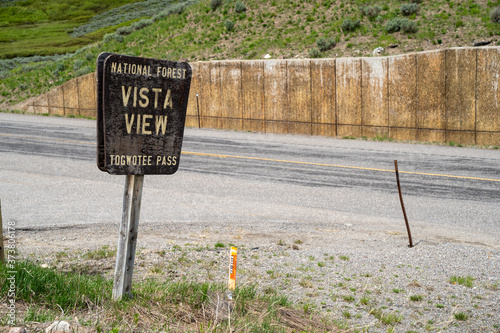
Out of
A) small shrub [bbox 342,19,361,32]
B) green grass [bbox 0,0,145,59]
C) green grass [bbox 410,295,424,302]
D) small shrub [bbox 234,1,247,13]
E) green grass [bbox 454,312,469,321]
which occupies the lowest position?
green grass [bbox 454,312,469,321]

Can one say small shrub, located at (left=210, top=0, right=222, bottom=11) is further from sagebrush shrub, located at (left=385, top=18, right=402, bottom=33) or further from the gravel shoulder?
the gravel shoulder

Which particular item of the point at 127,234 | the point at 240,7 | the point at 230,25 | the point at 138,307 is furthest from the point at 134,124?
the point at 240,7

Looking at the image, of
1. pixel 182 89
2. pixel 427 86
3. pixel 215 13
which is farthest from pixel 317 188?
pixel 215 13

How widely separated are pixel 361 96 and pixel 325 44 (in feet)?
28.2

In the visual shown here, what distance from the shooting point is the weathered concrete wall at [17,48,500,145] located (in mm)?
21422

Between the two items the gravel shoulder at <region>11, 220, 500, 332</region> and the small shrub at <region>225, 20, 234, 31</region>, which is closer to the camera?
the gravel shoulder at <region>11, 220, 500, 332</region>

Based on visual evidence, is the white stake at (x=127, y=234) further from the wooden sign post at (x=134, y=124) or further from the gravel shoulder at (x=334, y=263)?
the gravel shoulder at (x=334, y=263)

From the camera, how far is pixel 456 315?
6164 millimetres

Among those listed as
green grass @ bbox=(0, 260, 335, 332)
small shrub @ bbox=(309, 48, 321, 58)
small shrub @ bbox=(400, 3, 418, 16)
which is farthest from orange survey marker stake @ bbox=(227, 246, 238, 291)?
small shrub @ bbox=(400, 3, 418, 16)

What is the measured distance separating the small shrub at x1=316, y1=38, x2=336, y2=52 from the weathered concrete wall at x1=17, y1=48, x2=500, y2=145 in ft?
20.3

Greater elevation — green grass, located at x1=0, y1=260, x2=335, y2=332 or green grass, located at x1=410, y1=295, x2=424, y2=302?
green grass, located at x1=0, y1=260, x2=335, y2=332

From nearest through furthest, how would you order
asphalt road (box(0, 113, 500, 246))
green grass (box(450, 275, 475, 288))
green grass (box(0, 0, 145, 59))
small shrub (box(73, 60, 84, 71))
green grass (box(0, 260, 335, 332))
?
green grass (box(0, 260, 335, 332))
green grass (box(450, 275, 475, 288))
asphalt road (box(0, 113, 500, 246))
small shrub (box(73, 60, 84, 71))
green grass (box(0, 0, 145, 59))

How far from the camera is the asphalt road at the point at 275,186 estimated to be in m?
10.9

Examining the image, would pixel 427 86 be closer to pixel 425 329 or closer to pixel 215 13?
pixel 425 329
